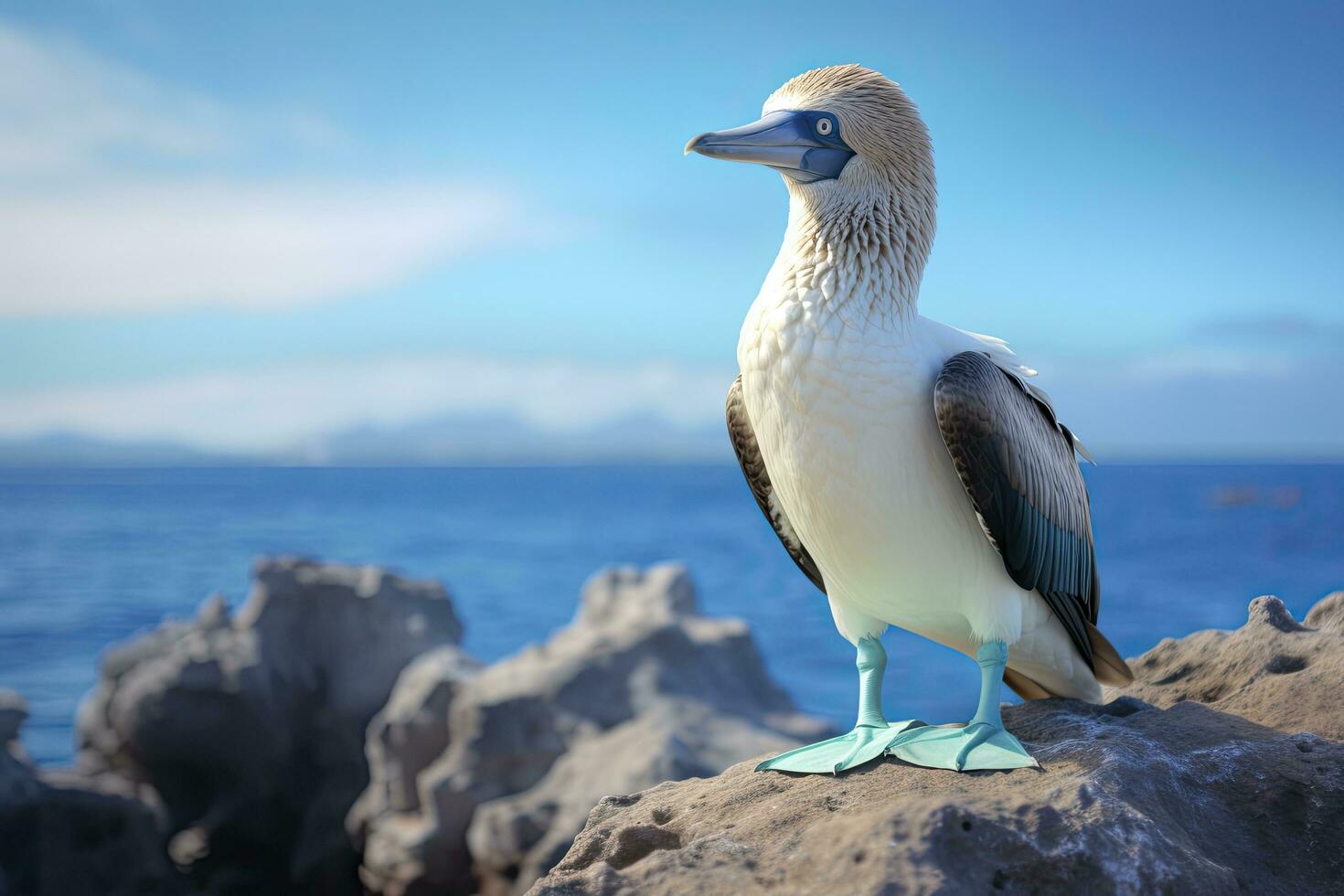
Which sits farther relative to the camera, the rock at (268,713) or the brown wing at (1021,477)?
the rock at (268,713)

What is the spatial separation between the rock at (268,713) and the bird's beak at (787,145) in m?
9.86

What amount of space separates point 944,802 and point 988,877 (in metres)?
0.23

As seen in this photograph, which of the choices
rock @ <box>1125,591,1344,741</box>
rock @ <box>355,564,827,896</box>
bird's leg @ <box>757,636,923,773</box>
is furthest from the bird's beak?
rock @ <box>355,564,827,896</box>

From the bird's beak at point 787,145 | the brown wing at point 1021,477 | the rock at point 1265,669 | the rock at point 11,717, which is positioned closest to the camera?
the brown wing at point 1021,477

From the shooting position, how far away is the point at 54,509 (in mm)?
69562

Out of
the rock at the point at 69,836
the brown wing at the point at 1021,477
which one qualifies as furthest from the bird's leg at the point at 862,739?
the rock at the point at 69,836

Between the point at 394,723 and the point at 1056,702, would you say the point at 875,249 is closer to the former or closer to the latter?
the point at 1056,702

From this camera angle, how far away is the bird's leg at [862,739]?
13.3ft

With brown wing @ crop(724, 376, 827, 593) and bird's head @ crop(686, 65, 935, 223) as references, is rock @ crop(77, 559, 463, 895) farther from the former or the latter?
bird's head @ crop(686, 65, 935, 223)

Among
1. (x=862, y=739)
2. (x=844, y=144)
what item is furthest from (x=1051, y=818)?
(x=844, y=144)

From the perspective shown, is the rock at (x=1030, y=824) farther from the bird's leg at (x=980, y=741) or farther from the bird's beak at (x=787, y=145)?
the bird's beak at (x=787, y=145)

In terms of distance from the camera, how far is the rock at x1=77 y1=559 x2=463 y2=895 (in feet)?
38.9

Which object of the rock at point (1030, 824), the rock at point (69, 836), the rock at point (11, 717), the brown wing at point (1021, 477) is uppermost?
the brown wing at point (1021, 477)

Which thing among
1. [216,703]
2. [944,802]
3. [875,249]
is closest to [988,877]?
[944,802]
